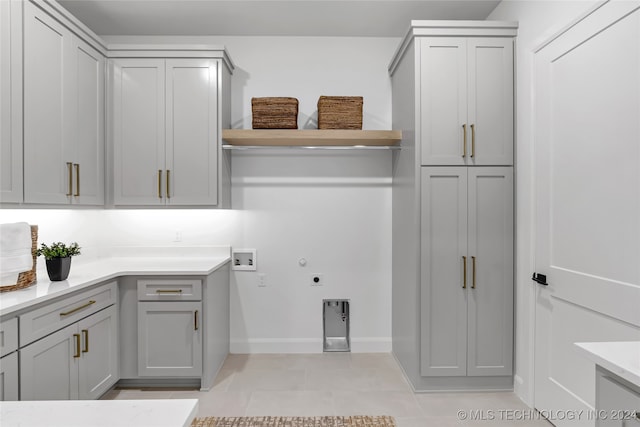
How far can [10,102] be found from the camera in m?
1.99

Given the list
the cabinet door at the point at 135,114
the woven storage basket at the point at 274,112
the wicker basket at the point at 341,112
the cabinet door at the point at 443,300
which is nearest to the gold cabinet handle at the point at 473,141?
the cabinet door at the point at 443,300

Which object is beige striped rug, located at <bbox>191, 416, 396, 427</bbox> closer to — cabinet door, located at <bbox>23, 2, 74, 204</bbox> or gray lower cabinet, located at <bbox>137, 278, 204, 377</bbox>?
gray lower cabinet, located at <bbox>137, 278, 204, 377</bbox>

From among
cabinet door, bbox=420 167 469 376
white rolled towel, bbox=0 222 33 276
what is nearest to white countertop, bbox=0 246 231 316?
white rolled towel, bbox=0 222 33 276

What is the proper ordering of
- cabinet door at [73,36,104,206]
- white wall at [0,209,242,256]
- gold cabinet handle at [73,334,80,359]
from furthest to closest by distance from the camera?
white wall at [0,209,242,256], cabinet door at [73,36,104,206], gold cabinet handle at [73,334,80,359]

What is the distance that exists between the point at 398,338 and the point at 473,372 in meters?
0.65

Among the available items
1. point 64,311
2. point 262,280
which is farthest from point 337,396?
point 64,311

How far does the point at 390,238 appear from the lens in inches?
131

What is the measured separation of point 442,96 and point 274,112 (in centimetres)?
127

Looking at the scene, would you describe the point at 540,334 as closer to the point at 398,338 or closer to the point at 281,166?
the point at 398,338

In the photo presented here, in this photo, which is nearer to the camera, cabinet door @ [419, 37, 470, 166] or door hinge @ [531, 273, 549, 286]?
door hinge @ [531, 273, 549, 286]

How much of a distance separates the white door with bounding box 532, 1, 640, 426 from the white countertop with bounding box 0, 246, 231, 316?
7.28 ft

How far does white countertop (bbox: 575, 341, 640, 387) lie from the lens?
101cm

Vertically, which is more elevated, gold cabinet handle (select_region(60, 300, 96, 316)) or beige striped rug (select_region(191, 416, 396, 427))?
gold cabinet handle (select_region(60, 300, 96, 316))

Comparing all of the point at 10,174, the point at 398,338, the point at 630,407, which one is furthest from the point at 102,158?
the point at 630,407
